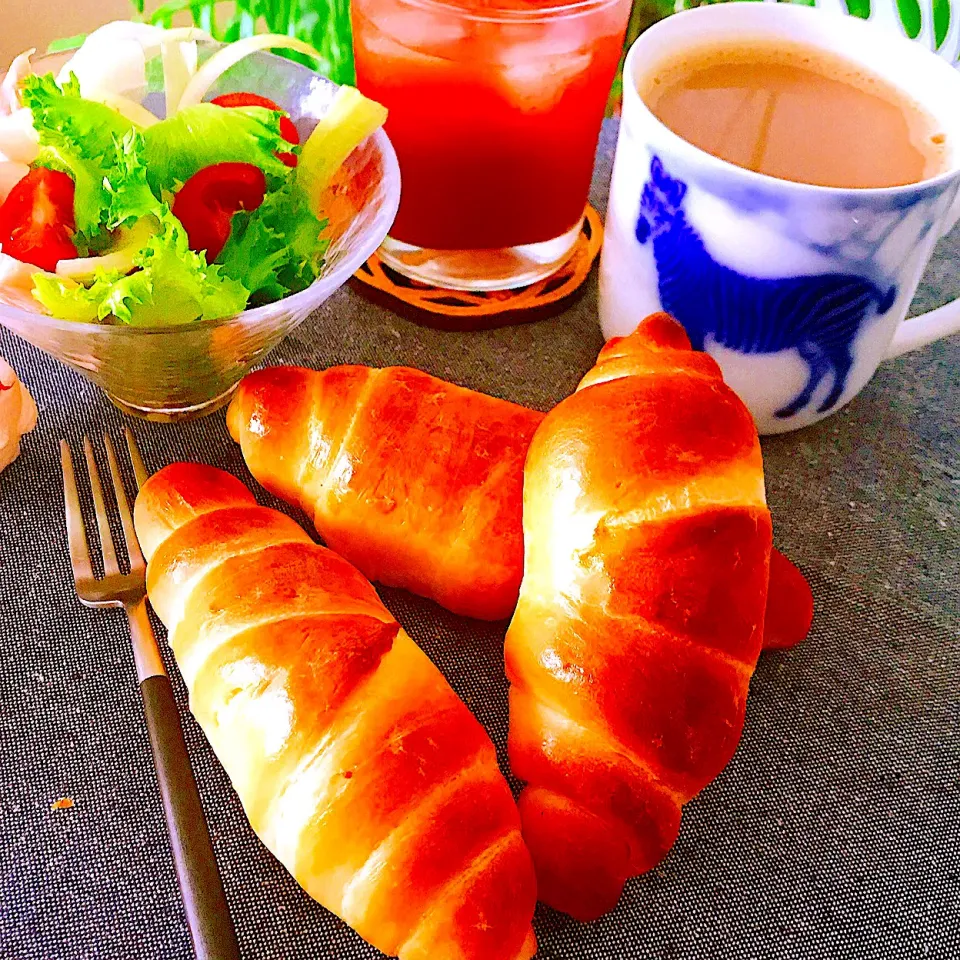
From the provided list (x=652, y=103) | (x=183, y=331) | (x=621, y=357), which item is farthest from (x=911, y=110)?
(x=183, y=331)

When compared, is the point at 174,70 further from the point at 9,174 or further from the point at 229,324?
the point at 229,324

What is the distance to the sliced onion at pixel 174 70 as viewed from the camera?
0.78 meters

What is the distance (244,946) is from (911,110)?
2.57 feet

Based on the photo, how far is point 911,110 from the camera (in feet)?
2.41

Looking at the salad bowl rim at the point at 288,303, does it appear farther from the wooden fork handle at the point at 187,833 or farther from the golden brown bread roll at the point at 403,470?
the wooden fork handle at the point at 187,833

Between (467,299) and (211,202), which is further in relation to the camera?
(467,299)

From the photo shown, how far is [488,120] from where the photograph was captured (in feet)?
2.62

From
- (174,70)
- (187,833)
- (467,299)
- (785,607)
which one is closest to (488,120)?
(467,299)

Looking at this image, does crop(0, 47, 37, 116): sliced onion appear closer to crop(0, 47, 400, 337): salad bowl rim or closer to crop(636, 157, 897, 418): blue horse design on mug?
crop(0, 47, 400, 337): salad bowl rim

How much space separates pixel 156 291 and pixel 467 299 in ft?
1.17

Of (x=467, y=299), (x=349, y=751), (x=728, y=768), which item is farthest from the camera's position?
(x=467, y=299)

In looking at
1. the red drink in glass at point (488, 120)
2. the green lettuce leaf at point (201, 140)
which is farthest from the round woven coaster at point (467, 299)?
the green lettuce leaf at point (201, 140)

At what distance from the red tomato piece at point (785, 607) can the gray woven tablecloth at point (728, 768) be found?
3 cm

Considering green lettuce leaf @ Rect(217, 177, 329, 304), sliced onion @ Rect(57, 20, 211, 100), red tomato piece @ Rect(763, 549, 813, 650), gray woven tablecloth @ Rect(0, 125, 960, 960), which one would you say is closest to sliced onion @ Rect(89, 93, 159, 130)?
sliced onion @ Rect(57, 20, 211, 100)
